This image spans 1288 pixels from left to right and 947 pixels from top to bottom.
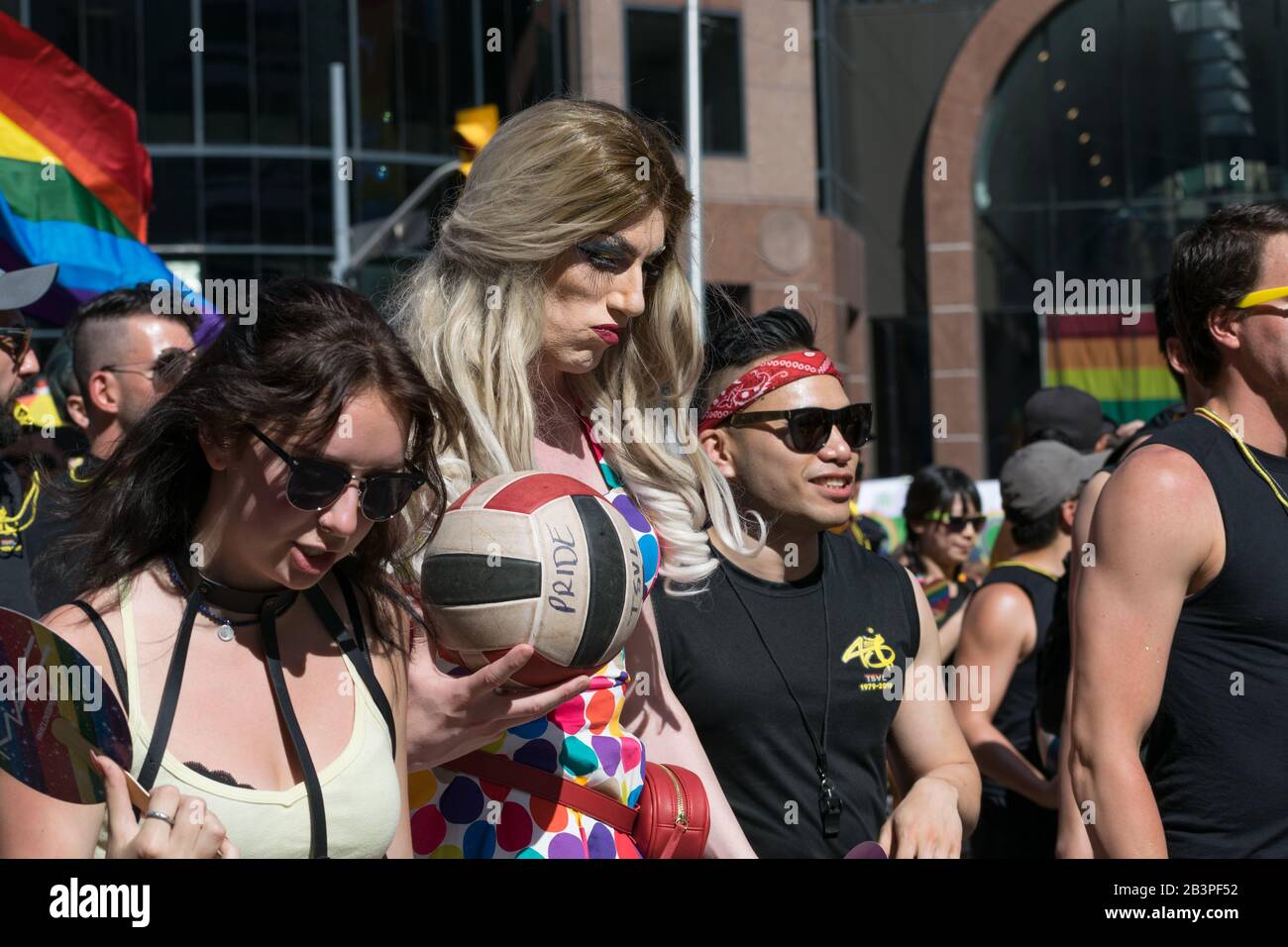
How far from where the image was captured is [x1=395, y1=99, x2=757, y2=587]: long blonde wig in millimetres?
3436

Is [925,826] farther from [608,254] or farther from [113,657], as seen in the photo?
[113,657]

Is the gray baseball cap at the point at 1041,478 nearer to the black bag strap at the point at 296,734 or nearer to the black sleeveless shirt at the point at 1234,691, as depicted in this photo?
the black sleeveless shirt at the point at 1234,691

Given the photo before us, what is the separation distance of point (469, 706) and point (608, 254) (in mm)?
1126

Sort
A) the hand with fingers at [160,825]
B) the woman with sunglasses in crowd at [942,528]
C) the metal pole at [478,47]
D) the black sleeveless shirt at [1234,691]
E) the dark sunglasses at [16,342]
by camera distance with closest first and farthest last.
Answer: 1. the hand with fingers at [160,825]
2. the black sleeveless shirt at [1234,691]
3. the dark sunglasses at [16,342]
4. the woman with sunglasses in crowd at [942,528]
5. the metal pole at [478,47]

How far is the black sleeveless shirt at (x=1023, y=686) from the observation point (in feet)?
19.3

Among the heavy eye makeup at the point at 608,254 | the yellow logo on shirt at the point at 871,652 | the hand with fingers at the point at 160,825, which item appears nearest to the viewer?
the hand with fingers at the point at 160,825

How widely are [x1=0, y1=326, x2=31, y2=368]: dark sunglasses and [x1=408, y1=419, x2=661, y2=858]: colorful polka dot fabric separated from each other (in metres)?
2.32

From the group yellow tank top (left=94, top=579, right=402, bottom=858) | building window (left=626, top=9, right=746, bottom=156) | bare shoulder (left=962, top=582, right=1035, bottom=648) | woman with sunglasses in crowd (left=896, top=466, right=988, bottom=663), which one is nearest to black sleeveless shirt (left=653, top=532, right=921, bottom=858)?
yellow tank top (left=94, top=579, right=402, bottom=858)

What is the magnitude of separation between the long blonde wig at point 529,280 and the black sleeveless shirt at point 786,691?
26 centimetres

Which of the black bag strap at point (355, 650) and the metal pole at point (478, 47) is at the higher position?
the metal pole at point (478, 47)

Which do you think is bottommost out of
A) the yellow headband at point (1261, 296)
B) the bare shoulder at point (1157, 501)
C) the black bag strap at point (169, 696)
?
the black bag strap at point (169, 696)

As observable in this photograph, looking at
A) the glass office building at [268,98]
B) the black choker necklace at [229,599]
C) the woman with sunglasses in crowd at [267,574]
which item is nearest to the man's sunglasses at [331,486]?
the woman with sunglasses in crowd at [267,574]

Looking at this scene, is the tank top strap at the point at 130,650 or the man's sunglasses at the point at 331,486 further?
the man's sunglasses at the point at 331,486

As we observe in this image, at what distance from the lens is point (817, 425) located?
13.1 feet
